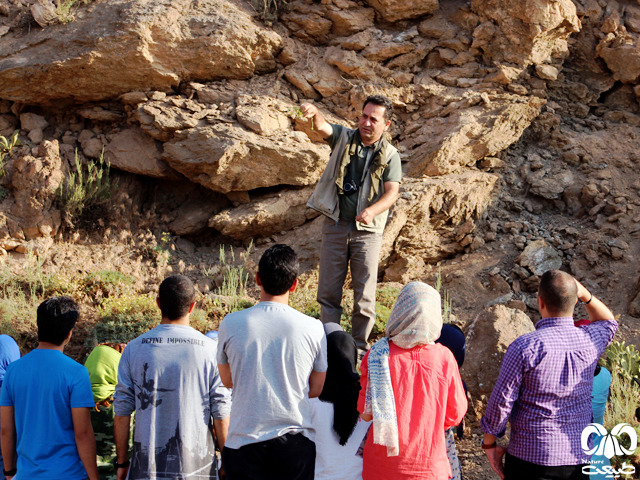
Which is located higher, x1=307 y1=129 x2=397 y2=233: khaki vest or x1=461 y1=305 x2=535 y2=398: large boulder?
x1=307 y1=129 x2=397 y2=233: khaki vest

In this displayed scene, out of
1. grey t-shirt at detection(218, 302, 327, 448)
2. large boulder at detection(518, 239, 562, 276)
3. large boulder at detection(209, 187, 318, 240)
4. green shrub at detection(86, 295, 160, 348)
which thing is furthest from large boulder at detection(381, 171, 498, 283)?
grey t-shirt at detection(218, 302, 327, 448)

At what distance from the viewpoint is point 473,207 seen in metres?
6.31

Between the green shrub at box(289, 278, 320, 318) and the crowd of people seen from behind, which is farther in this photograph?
the green shrub at box(289, 278, 320, 318)

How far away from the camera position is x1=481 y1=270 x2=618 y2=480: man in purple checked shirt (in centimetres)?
278

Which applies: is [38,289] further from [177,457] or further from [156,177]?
[177,457]

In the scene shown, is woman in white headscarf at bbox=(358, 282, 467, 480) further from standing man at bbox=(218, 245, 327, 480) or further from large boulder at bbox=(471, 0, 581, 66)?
large boulder at bbox=(471, 0, 581, 66)

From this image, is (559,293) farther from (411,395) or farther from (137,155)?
(137,155)

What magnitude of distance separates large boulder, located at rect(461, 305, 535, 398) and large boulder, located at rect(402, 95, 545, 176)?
2499 mm

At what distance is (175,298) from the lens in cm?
289

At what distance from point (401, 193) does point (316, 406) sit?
352 centimetres

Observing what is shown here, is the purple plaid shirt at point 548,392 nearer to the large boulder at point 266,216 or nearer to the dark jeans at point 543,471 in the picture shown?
the dark jeans at point 543,471

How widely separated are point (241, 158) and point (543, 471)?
442 centimetres

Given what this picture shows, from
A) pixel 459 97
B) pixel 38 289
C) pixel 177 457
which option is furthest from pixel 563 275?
pixel 38 289

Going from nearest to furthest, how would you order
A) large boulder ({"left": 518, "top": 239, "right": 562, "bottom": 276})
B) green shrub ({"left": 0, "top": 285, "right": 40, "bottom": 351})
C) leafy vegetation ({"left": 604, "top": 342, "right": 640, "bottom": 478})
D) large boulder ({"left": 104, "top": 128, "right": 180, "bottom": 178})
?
1. leafy vegetation ({"left": 604, "top": 342, "right": 640, "bottom": 478})
2. green shrub ({"left": 0, "top": 285, "right": 40, "bottom": 351})
3. large boulder ({"left": 518, "top": 239, "right": 562, "bottom": 276})
4. large boulder ({"left": 104, "top": 128, "right": 180, "bottom": 178})
